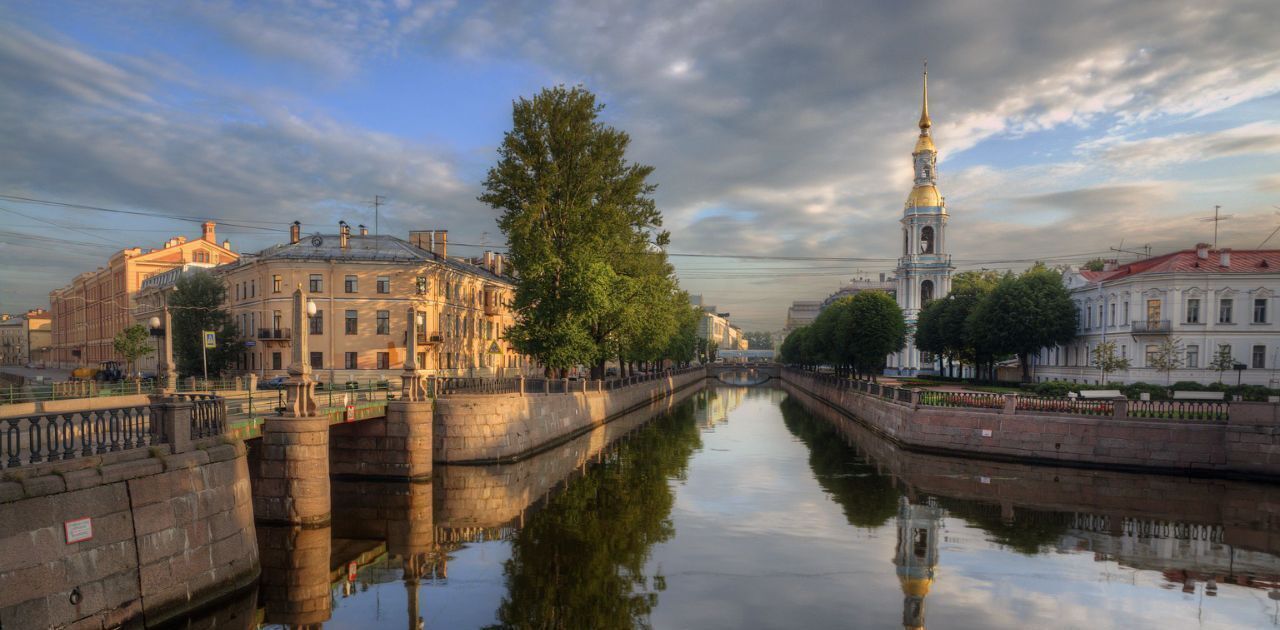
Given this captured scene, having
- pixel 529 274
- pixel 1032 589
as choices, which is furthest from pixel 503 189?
pixel 1032 589

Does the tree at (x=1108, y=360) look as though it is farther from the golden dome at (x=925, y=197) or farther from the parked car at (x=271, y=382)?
the golden dome at (x=925, y=197)

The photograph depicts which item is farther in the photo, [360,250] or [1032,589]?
[360,250]

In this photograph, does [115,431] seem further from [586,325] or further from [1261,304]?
[1261,304]

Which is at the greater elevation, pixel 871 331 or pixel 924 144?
pixel 924 144

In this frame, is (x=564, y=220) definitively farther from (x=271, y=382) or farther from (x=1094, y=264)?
(x=1094, y=264)

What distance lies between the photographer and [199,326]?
56781 mm

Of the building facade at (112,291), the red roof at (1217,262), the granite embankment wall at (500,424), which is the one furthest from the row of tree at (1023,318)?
the building facade at (112,291)

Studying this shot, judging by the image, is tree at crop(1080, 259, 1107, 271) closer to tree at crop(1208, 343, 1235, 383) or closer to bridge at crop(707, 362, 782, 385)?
tree at crop(1208, 343, 1235, 383)

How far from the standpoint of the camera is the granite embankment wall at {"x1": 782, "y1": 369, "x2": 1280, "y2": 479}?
27.9 m

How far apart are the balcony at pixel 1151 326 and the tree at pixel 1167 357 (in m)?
0.90

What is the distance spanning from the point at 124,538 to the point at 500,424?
19.5 metres

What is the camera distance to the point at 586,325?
43750mm

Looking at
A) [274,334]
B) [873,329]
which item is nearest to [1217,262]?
[873,329]

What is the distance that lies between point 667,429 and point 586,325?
1117 cm
